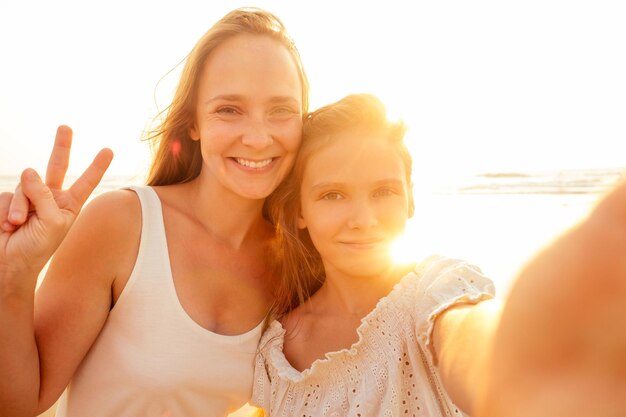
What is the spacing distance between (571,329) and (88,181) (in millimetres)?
2019

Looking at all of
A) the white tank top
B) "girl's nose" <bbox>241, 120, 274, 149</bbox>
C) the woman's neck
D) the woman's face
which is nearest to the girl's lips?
the woman's face

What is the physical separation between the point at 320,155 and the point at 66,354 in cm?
149

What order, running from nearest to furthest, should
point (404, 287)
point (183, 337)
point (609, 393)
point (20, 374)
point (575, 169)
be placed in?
point (609, 393)
point (20, 374)
point (404, 287)
point (183, 337)
point (575, 169)

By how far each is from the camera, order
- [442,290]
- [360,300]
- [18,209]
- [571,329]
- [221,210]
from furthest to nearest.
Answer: [221,210], [360,300], [442,290], [18,209], [571,329]

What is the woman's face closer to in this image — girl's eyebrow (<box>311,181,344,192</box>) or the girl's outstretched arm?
girl's eyebrow (<box>311,181,344,192</box>)

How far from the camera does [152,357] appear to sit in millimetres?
2570

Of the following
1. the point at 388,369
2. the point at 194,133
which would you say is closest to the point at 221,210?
the point at 194,133

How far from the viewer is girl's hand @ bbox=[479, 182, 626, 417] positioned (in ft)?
1.96

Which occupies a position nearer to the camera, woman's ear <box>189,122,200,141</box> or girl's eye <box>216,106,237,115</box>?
girl's eye <box>216,106,237,115</box>

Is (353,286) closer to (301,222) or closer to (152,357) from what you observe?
(301,222)

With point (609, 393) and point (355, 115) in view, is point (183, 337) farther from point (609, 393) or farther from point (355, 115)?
point (609, 393)

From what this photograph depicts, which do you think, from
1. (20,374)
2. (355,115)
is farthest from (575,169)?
(20,374)

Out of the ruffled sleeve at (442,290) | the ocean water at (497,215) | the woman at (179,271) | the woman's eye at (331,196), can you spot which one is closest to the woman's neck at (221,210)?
the woman at (179,271)

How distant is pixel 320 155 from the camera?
2.66 meters
